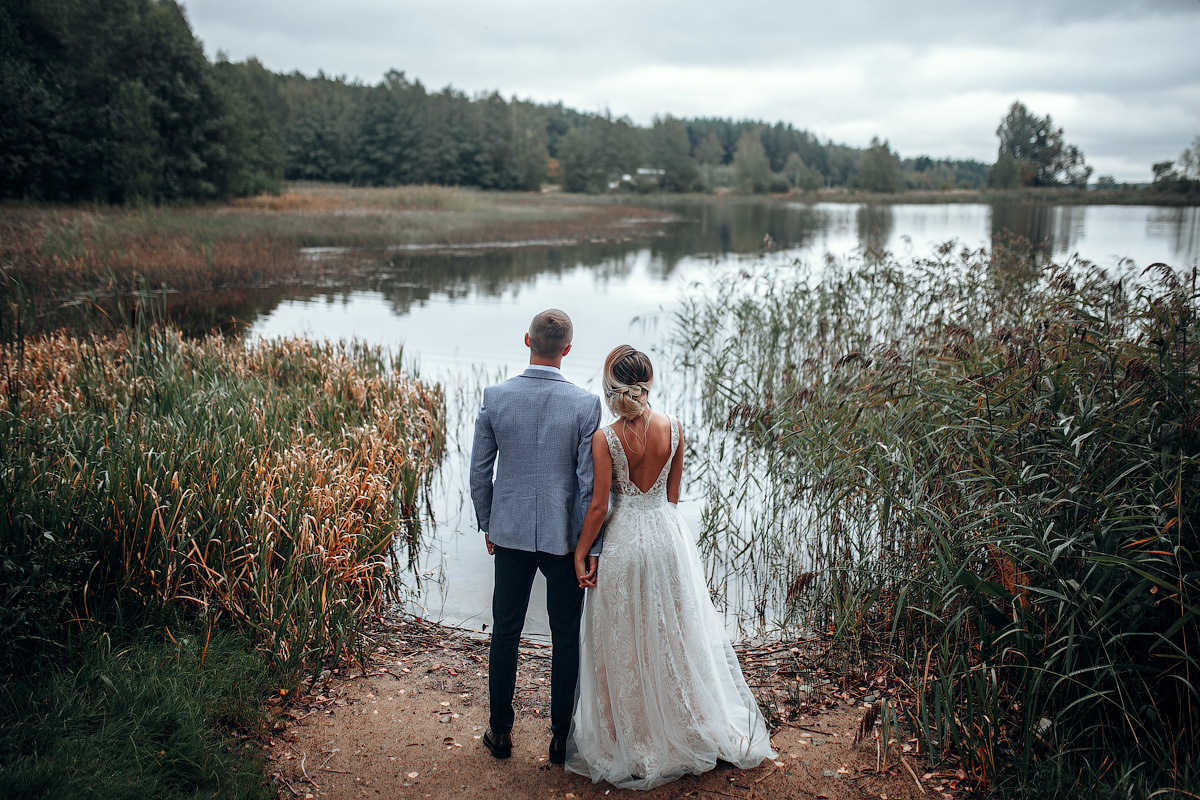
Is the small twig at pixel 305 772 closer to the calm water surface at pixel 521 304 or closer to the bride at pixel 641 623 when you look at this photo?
the bride at pixel 641 623

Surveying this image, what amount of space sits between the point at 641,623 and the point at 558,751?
0.71 m

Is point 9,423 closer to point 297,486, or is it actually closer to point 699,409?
point 297,486

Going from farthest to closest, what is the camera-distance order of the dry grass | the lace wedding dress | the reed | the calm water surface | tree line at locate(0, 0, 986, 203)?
tree line at locate(0, 0, 986, 203) < the dry grass < the calm water surface < the reed < the lace wedding dress

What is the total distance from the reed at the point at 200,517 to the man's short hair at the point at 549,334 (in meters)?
1.97

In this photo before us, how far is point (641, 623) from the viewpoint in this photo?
9.75ft

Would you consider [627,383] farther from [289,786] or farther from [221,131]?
[221,131]

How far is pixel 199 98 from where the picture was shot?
3341 cm

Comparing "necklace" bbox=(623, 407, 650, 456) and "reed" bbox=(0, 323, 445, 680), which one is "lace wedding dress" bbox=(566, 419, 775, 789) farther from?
"reed" bbox=(0, 323, 445, 680)

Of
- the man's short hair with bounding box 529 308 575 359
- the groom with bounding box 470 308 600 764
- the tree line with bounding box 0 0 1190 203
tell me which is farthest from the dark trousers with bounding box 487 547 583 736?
the tree line with bounding box 0 0 1190 203

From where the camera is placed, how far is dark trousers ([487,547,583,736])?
300 centimetres

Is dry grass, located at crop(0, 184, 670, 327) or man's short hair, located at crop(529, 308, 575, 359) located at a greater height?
dry grass, located at crop(0, 184, 670, 327)

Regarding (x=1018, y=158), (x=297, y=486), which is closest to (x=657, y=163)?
(x=1018, y=158)

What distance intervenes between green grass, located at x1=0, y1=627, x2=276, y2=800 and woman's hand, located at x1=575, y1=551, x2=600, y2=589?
1.42 metres

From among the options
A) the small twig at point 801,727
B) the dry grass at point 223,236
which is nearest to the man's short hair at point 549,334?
the small twig at point 801,727
